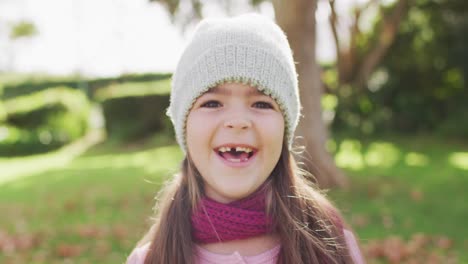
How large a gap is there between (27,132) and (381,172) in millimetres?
11336

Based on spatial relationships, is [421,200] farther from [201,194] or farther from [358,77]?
[358,77]

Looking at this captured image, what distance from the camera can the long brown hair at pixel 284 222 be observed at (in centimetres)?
196

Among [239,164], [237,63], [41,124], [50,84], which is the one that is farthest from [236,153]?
[50,84]

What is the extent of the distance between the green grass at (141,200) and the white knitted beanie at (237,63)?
3.18ft

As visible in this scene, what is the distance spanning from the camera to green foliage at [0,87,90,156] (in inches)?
633

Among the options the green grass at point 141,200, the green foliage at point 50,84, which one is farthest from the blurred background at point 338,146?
the green foliage at point 50,84

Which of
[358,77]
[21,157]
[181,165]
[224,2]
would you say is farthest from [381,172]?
[21,157]

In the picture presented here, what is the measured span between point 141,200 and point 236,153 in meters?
5.97

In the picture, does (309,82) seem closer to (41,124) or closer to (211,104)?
(211,104)

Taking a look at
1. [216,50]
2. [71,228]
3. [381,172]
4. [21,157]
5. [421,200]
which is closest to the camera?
[216,50]

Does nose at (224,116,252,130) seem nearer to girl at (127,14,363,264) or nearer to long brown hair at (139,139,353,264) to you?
girl at (127,14,363,264)

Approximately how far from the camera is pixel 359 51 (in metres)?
14.8

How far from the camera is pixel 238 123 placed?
5.94 feet

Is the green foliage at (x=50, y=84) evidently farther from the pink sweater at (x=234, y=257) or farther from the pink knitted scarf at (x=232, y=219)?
the pink knitted scarf at (x=232, y=219)
